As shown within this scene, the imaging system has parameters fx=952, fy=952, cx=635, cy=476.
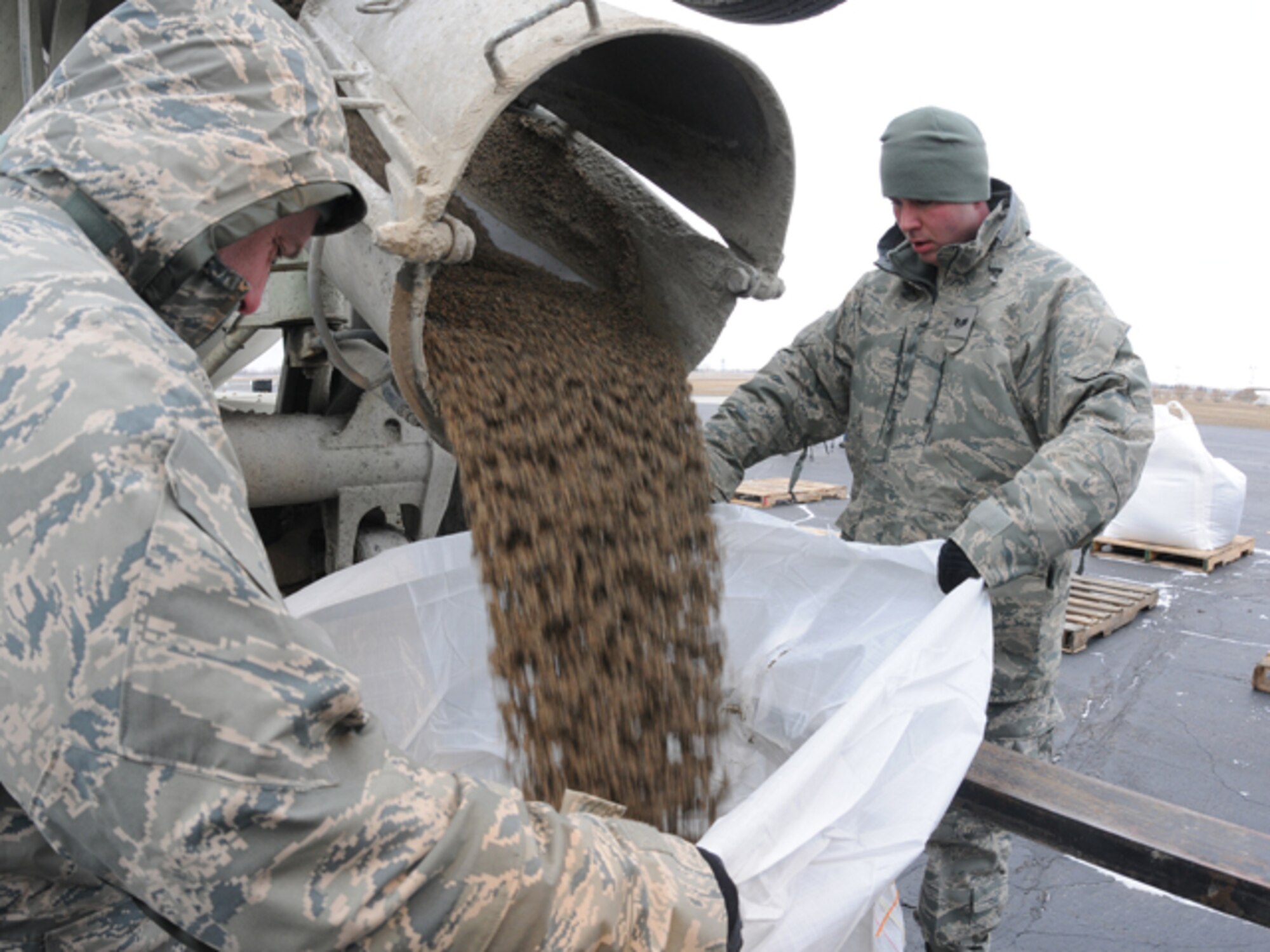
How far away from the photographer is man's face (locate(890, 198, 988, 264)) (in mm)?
2062

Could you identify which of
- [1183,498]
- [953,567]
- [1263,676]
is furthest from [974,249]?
[1183,498]

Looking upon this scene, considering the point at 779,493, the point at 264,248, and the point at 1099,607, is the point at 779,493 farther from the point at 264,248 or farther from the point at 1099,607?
the point at 264,248

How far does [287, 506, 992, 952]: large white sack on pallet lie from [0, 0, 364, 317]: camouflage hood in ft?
2.83

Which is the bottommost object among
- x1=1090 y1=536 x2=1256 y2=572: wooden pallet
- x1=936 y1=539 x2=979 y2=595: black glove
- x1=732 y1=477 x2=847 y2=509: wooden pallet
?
x1=732 y1=477 x2=847 y2=509: wooden pallet

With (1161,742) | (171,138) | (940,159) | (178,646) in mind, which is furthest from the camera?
(1161,742)

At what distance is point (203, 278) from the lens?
3.28 ft

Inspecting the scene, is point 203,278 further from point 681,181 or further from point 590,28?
point 681,181

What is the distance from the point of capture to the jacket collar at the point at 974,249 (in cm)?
206

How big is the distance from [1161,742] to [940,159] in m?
2.61

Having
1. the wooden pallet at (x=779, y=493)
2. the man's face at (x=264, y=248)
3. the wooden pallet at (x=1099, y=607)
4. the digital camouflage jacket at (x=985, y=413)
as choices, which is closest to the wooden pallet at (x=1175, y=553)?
the wooden pallet at (x=1099, y=607)

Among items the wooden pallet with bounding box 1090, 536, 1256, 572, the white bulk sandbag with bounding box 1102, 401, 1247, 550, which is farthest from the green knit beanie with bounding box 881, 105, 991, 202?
the wooden pallet with bounding box 1090, 536, 1256, 572

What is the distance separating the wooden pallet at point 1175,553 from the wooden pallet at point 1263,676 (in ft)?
6.87

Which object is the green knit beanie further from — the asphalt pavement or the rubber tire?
the asphalt pavement

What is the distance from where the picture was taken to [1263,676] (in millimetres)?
3998
